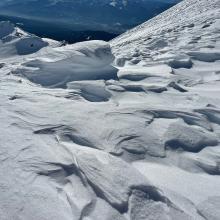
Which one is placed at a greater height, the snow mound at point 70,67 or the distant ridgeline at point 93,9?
the snow mound at point 70,67

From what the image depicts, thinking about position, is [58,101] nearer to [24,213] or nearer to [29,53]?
[24,213]

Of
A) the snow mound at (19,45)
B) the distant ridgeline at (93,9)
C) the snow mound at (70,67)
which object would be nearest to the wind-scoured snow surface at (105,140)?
the snow mound at (70,67)

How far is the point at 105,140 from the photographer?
3.44 meters

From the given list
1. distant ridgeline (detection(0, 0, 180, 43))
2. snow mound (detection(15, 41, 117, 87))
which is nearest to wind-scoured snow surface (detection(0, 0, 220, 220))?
snow mound (detection(15, 41, 117, 87))

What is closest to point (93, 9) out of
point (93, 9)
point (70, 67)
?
point (93, 9)

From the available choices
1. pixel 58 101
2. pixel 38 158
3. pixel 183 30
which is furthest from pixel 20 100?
pixel 183 30

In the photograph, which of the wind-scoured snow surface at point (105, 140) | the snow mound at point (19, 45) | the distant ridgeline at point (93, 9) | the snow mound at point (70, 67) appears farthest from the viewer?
the distant ridgeline at point (93, 9)

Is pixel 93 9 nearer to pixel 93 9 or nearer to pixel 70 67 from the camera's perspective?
pixel 93 9

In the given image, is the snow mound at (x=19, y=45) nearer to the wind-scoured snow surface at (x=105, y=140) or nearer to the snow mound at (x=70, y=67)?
the snow mound at (x=70, y=67)

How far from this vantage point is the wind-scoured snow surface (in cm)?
259

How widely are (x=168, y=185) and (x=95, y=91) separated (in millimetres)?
2213

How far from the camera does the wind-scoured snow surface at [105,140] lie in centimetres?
259

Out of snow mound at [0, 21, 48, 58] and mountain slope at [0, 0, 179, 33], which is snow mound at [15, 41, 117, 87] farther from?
mountain slope at [0, 0, 179, 33]

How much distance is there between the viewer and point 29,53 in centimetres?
729
